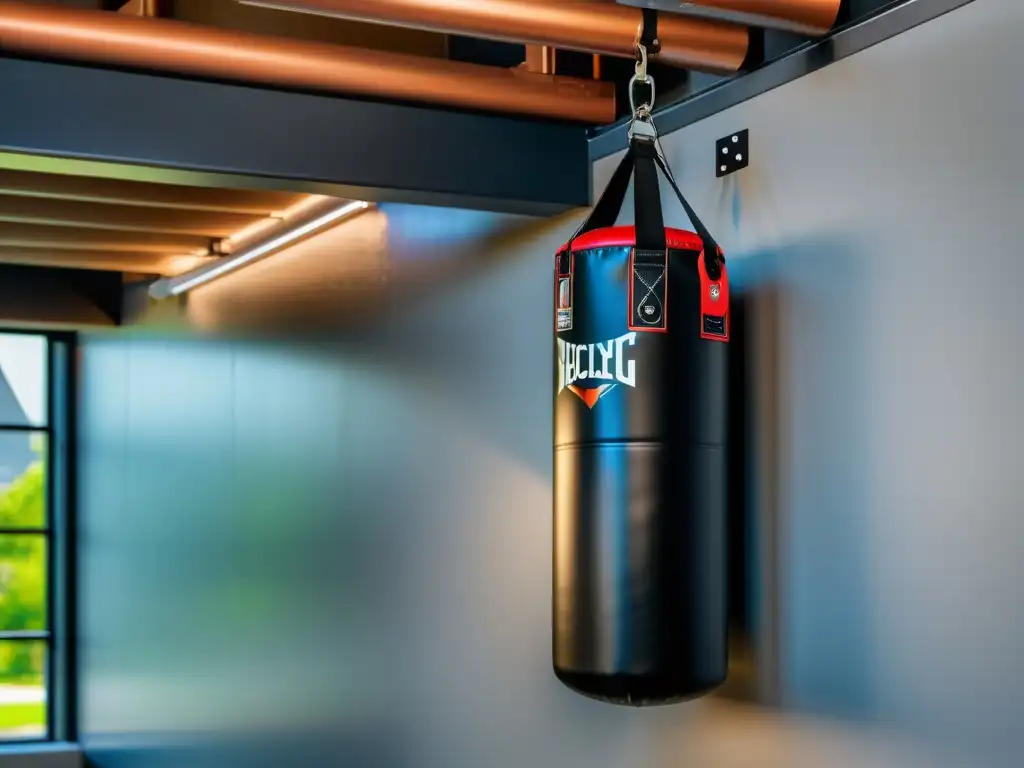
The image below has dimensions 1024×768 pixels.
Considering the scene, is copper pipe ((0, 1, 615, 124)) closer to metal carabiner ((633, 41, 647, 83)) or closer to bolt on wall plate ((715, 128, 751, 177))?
bolt on wall plate ((715, 128, 751, 177))

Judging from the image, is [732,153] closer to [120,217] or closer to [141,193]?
[141,193]

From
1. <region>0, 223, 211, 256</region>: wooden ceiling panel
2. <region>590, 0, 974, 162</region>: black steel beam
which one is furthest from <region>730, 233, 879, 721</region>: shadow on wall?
<region>0, 223, 211, 256</region>: wooden ceiling panel

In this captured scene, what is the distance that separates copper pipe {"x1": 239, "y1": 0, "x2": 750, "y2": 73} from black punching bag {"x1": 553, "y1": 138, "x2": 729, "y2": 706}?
31cm

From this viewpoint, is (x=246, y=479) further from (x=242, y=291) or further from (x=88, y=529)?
(x=88, y=529)

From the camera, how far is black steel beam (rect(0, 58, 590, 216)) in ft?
10.8

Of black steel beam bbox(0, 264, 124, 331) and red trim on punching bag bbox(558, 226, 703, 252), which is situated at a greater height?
black steel beam bbox(0, 264, 124, 331)

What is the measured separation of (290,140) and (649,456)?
134 cm

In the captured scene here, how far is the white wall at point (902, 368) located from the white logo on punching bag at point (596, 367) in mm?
410

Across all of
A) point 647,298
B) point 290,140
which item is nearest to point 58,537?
point 290,140

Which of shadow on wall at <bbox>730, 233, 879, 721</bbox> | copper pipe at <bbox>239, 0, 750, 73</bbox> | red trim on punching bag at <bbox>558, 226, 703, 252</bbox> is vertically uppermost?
copper pipe at <bbox>239, 0, 750, 73</bbox>

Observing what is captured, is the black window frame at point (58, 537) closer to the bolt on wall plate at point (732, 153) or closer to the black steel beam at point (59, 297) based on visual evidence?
the black steel beam at point (59, 297)

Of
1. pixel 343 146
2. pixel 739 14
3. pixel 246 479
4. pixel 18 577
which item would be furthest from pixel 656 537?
pixel 18 577

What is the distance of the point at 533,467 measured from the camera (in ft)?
13.5

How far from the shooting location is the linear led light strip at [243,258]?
5.08m
